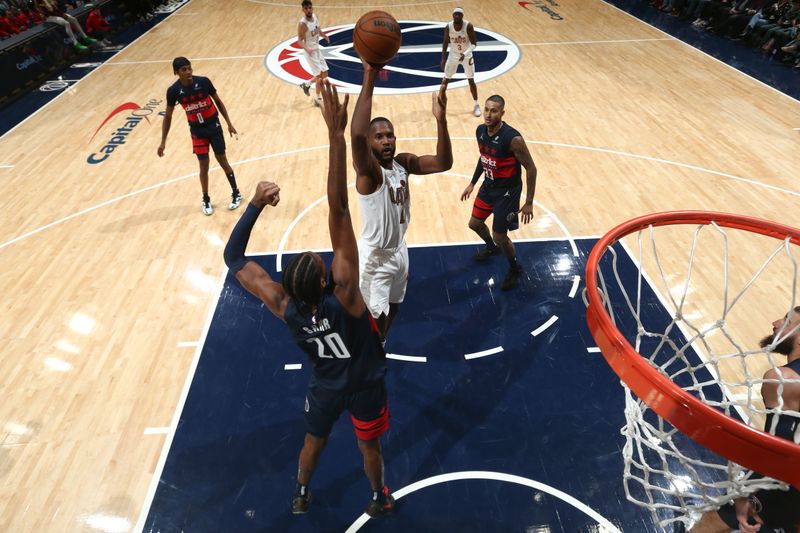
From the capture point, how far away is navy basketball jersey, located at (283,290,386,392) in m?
2.38

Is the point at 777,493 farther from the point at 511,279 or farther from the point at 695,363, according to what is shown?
the point at 511,279

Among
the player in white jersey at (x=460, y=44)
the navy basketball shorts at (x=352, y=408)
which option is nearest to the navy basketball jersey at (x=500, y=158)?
the navy basketball shorts at (x=352, y=408)

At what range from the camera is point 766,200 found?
238 inches

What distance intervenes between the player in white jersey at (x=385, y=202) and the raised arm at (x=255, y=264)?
28.8 inches

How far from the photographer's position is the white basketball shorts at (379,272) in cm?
358

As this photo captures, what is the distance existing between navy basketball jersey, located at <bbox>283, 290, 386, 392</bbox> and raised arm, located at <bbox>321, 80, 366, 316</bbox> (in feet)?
0.21

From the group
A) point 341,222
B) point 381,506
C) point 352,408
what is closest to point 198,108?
point 341,222

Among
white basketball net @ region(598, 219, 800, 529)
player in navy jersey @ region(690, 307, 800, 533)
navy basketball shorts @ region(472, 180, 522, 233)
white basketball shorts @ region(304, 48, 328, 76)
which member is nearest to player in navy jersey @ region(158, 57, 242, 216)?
navy basketball shorts @ region(472, 180, 522, 233)

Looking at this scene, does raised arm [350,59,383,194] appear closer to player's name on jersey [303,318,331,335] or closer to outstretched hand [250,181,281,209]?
outstretched hand [250,181,281,209]

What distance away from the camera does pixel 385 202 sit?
3.37 metres

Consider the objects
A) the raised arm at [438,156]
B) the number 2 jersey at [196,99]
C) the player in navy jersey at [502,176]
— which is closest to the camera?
the raised arm at [438,156]

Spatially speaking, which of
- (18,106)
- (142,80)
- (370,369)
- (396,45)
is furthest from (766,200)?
(18,106)

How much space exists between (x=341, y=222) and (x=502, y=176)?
2363mm

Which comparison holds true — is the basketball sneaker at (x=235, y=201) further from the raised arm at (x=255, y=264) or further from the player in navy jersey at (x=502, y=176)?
the raised arm at (x=255, y=264)
